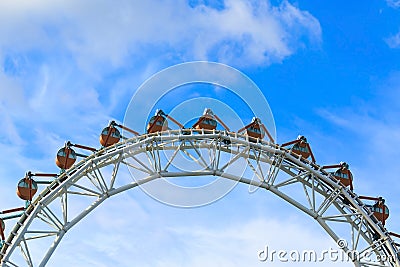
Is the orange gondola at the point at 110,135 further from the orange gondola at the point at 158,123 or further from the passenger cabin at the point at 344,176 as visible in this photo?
the passenger cabin at the point at 344,176

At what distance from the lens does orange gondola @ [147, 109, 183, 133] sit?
1176 inches

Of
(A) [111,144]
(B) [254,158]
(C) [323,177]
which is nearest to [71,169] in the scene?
(A) [111,144]

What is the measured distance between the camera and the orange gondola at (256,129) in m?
30.3

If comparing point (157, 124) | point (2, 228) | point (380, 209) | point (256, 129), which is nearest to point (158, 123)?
point (157, 124)

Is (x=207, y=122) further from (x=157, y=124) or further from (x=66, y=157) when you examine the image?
(x=66, y=157)

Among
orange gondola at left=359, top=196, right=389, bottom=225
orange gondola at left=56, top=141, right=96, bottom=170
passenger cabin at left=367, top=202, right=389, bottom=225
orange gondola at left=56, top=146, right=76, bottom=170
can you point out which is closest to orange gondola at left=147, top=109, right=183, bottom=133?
orange gondola at left=56, top=141, right=96, bottom=170

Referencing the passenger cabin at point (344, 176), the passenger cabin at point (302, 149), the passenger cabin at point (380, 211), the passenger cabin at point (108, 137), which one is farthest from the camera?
the passenger cabin at point (380, 211)

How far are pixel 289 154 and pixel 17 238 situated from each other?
12.2 metres

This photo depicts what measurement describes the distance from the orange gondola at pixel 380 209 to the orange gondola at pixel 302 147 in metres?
3.34

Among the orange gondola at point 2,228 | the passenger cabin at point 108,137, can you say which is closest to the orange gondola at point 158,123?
the passenger cabin at point 108,137

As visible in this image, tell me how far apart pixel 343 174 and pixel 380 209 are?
96.1 inches

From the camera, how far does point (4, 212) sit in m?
29.9

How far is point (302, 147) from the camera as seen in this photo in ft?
102

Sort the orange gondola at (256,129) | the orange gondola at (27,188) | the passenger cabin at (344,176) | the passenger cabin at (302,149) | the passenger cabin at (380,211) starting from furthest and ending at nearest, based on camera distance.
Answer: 1. the passenger cabin at (380,211)
2. the passenger cabin at (344,176)
3. the passenger cabin at (302,149)
4. the orange gondola at (256,129)
5. the orange gondola at (27,188)
